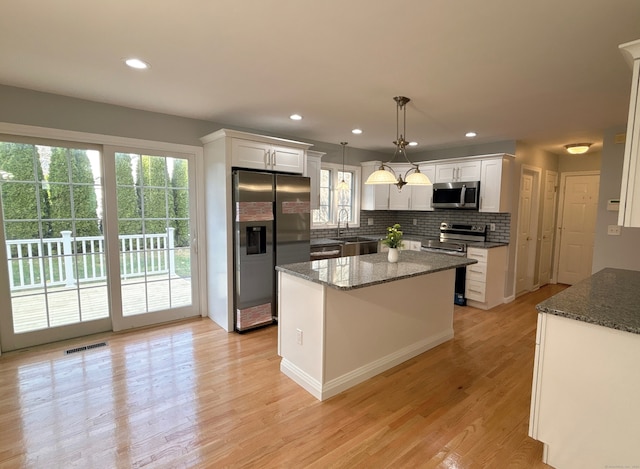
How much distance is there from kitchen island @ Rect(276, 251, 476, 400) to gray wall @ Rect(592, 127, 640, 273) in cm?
220

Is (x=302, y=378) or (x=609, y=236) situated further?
(x=609, y=236)

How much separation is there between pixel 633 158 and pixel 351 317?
6.28 feet

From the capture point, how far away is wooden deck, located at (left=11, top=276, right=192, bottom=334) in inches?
125

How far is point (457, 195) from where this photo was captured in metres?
4.97

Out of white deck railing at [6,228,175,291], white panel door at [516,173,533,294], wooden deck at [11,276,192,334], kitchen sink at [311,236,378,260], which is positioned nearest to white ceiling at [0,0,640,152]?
white deck railing at [6,228,175,291]

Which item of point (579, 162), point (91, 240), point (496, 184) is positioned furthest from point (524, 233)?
point (91, 240)

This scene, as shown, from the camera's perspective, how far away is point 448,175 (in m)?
5.11

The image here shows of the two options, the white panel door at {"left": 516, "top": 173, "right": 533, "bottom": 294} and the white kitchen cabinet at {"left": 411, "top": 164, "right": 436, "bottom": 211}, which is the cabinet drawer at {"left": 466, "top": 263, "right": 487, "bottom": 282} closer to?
the white panel door at {"left": 516, "top": 173, "right": 533, "bottom": 294}

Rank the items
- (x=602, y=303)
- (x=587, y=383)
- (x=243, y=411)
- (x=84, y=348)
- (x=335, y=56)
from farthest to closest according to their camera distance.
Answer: (x=84, y=348) < (x=243, y=411) < (x=335, y=56) < (x=602, y=303) < (x=587, y=383)

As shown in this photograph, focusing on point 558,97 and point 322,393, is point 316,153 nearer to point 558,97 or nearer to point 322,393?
point 558,97

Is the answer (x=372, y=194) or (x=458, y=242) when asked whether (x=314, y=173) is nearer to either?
(x=372, y=194)

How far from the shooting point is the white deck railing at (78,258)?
123 inches

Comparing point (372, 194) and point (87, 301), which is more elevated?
point (372, 194)

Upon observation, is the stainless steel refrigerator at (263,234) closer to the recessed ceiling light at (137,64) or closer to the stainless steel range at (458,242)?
the recessed ceiling light at (137,64)
